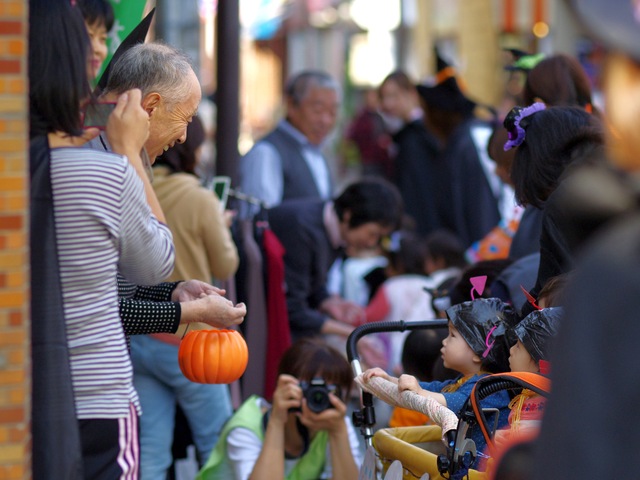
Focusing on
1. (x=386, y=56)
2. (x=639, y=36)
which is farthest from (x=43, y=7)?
(x=386, y=56)

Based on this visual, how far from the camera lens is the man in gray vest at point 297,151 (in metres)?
6.98

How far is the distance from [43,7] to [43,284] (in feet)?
2.34

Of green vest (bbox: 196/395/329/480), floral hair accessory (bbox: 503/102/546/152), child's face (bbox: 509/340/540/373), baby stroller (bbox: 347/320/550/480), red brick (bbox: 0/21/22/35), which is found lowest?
green vest (bbox: 196/395/329/480)

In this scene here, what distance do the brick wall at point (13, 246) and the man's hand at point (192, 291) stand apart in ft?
2.89

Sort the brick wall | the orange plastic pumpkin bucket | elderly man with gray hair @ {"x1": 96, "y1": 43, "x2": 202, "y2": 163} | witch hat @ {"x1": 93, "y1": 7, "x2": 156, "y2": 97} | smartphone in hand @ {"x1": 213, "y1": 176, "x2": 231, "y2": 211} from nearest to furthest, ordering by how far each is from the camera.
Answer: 1. the brick wall
2. elderly man with gray hair @ {"x1": 96, "y1": 43, "x2": 202, "y2": 163}
3. witch hat @ {"x1": 93, "y1": 7, "x2": 156, "y2": 97}
4. the orange plastic pumpkin bucket
5. smartphone in hand @ {"x1": 213, "y1": 176, "x2": 231, "y2": 211}

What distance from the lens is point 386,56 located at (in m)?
24.5

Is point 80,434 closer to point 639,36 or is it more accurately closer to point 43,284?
point 43,284

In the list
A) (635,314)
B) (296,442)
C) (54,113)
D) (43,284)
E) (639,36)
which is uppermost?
(639,36)

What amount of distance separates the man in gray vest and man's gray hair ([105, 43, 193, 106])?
3397 mm

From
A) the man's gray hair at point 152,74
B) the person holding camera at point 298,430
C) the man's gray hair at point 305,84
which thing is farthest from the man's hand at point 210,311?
the man's gray hair at point 305,84

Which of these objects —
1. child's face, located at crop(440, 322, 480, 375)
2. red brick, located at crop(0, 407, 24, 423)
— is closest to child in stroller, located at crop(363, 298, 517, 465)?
child's face, located at crop(440, 322, 480, 375)

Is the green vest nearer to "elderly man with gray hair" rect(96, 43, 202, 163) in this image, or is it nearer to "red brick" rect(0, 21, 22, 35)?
"elderly man with gray hair" rect(96, 43, 202, 163)

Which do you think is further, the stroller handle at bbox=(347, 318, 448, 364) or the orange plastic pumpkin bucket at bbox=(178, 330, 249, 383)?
the stroller handle at bbox=(347, 318, 448, 364)

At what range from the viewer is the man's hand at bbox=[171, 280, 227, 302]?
11.5ft
